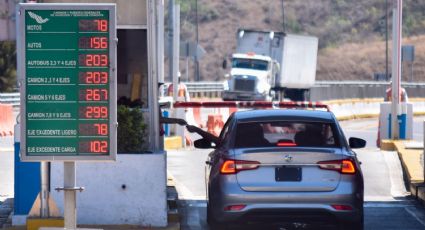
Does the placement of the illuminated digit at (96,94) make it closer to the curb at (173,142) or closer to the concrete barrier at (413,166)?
the concrete barrier at (413,166)

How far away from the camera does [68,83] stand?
9906 millimetres

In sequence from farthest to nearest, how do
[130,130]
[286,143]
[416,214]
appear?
1. [416,214]
2. [130,130]
3. [286,143]

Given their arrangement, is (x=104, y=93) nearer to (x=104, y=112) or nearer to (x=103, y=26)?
(x=104, y=112)

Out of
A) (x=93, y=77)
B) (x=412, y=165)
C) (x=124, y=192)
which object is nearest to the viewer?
(x=93, y=77)

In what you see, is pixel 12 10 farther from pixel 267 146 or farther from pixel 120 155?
pixel 267 146

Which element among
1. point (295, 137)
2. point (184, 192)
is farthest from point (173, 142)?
point (295, 137)

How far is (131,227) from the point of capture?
12242mm

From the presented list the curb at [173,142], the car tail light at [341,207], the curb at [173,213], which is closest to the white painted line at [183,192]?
the curb at [173,213]

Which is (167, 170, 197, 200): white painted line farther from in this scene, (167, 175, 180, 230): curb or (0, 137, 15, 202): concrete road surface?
(0, 137, 15, 202): concrete road surface

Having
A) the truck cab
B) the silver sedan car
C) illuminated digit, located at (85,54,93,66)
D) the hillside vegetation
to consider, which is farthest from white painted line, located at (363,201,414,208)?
the hillside vegetation

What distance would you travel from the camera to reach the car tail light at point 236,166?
1141 cm

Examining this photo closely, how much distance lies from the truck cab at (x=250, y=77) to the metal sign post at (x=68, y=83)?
4360 cm

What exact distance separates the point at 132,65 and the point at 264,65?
38.5 m

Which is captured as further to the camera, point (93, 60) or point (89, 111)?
point (93, 60)
